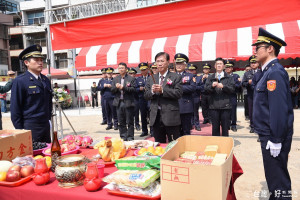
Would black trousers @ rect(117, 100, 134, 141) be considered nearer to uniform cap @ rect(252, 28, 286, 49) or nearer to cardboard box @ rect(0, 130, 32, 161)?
cardboard box @ rect(0, 130, 32, 161)

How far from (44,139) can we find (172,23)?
2430 millimetres

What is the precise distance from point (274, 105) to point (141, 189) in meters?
1.45

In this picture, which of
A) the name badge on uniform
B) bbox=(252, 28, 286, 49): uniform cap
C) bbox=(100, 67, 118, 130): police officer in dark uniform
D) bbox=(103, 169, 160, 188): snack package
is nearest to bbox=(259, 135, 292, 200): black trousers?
the name badge on uniform

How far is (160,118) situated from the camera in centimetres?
335

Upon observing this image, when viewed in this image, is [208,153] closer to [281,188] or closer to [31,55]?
[281,188]

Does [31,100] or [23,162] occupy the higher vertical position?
[31,100]

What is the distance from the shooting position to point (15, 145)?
1979 mm

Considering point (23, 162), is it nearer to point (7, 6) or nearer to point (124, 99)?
point (124, 99)

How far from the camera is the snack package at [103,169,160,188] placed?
4.31 feet

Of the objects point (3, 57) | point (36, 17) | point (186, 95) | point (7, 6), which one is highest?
point (7, 6)

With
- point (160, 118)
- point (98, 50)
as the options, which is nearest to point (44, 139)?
point (160, 118)

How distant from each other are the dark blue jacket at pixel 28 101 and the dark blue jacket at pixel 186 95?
2.76 metres

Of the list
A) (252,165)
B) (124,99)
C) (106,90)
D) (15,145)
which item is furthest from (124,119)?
(15,145)

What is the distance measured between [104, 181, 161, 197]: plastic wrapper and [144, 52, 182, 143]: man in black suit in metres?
1.91
